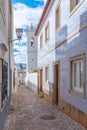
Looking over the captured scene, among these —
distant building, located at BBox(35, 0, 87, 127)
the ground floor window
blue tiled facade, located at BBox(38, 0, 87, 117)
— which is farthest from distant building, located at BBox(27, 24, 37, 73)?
the ground floor window

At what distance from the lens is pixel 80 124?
8.02 metres

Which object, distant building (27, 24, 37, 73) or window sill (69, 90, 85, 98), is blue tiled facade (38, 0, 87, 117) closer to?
window sill (69, 90, 85, 98)

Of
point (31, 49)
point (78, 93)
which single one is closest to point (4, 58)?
point (78, 93)

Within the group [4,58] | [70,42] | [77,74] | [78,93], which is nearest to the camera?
[4,58]

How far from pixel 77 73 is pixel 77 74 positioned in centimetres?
4

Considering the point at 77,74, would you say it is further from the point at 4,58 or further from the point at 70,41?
the point at 4,58

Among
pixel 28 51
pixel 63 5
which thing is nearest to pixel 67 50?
pixel 63 5

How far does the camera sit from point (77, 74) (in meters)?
9.04

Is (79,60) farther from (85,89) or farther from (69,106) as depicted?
(69,106)

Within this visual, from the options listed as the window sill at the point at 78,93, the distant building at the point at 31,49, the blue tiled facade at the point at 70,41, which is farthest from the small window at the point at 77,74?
the distant building at the point at 31,49

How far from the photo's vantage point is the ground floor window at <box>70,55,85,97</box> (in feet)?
27.8

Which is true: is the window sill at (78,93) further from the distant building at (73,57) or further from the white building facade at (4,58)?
the white building facade at (4,58)

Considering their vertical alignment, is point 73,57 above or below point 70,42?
below

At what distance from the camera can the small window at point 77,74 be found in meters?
8.48
